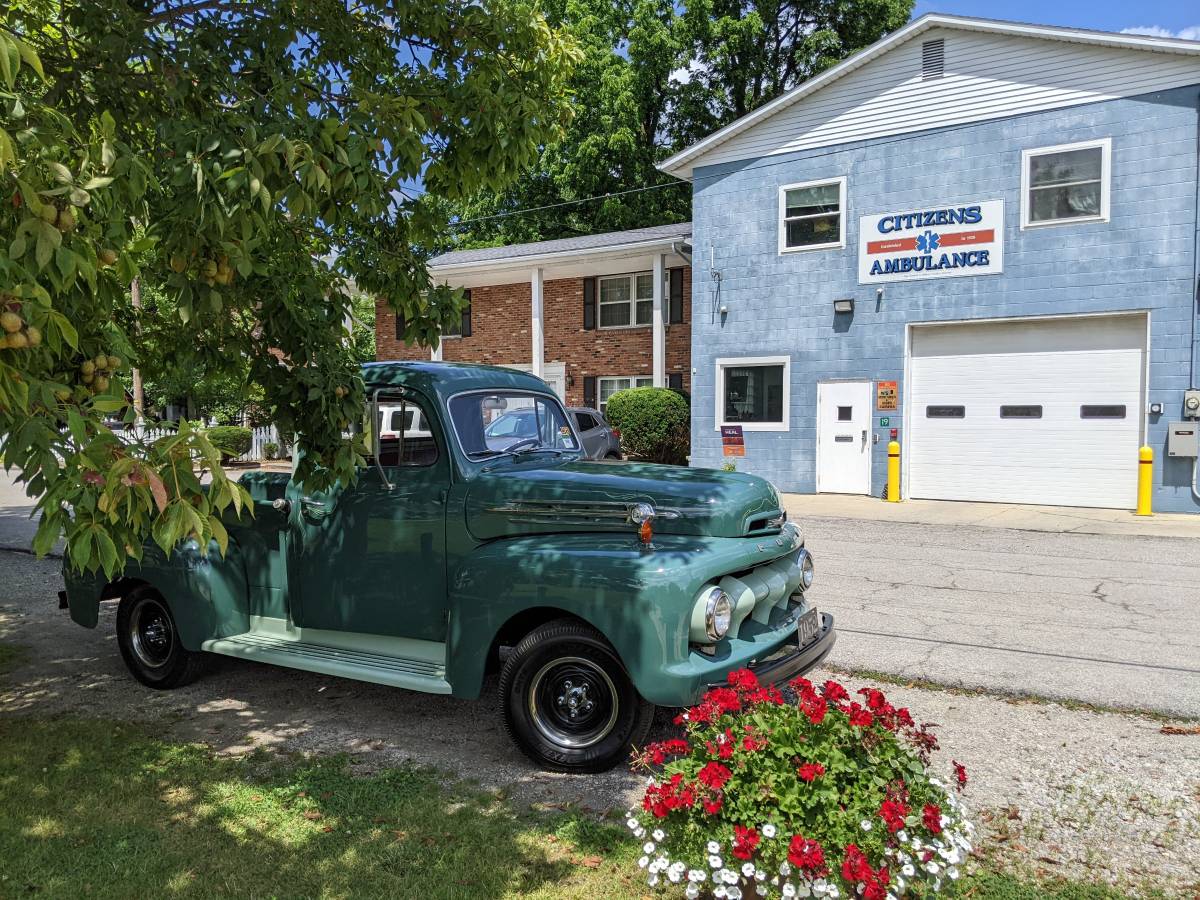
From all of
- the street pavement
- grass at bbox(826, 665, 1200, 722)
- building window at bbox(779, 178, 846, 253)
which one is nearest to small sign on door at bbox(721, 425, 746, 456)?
building window at bbox(779, 178, 846, 253)

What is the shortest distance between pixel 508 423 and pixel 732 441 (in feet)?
40.5

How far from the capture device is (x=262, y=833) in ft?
11.7

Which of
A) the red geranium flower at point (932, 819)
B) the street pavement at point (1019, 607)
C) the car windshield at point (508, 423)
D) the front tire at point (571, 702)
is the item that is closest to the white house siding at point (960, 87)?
the street pavement at point (1019, 607)

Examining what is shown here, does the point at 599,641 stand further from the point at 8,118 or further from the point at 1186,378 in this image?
the point at 1186,378

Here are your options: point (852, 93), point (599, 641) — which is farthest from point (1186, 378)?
point (599, 641)

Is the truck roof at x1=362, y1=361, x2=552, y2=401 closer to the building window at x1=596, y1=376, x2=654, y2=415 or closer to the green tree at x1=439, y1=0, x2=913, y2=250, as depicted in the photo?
the building window at x1=596, y1=376, x2=654, y2=415

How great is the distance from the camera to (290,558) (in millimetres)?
5117

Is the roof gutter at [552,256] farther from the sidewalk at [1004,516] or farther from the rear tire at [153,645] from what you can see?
the rear tire at [153,645]

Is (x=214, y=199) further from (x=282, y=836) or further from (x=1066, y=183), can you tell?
(x=1066, y=183)

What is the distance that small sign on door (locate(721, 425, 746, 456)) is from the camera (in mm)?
17078

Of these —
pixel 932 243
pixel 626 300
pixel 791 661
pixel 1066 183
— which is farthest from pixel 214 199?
pixel 626 300

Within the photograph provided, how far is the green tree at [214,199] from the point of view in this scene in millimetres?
2209

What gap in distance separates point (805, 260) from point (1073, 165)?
15.0 feet

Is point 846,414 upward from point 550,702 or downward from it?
upward
